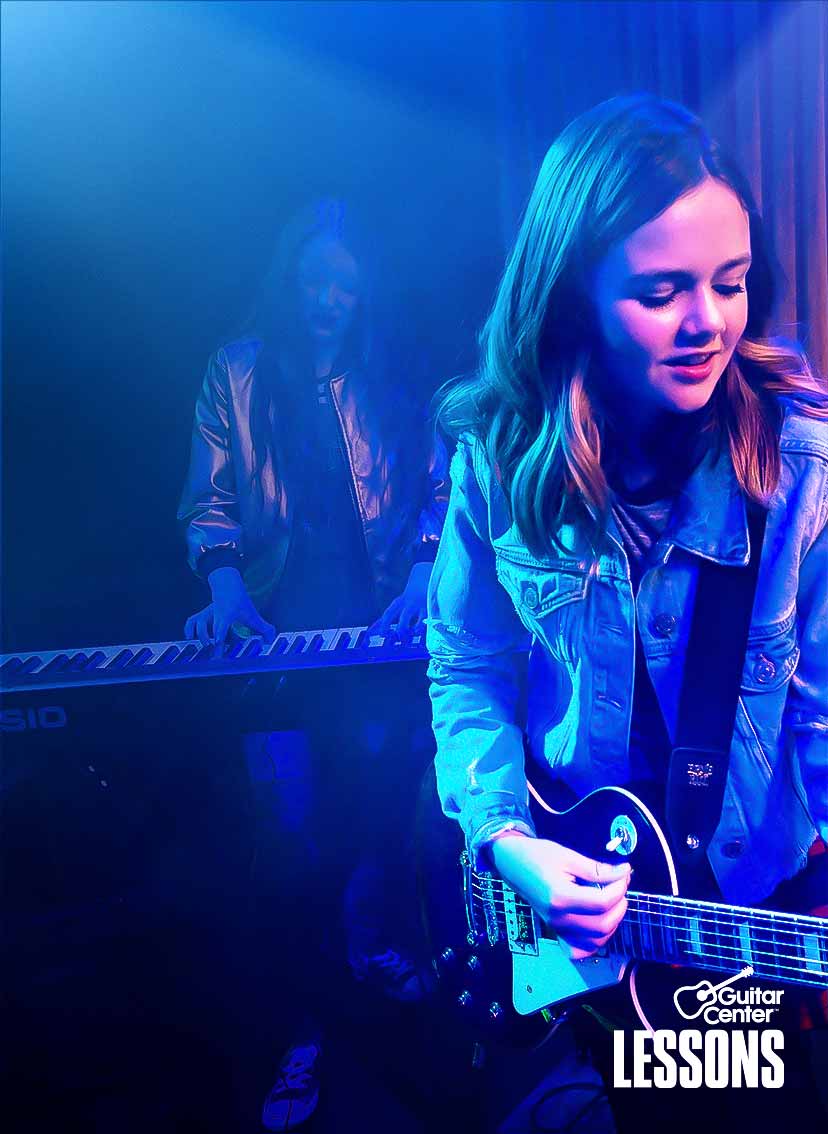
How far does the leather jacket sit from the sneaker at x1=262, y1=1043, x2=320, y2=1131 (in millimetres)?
980

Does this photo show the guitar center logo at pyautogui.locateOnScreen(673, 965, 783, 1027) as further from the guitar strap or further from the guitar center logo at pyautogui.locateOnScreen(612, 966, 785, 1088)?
the guitar strap

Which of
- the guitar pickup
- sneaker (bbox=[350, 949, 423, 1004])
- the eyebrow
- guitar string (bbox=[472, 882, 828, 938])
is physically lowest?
sneaker (bbox=[350, 949, 423, 1004])

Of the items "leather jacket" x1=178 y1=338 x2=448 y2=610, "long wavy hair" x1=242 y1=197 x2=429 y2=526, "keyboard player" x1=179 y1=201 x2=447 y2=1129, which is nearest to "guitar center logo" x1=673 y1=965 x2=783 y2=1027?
"keyboard player" x1=179 y1=201 x2=447 y2=1129

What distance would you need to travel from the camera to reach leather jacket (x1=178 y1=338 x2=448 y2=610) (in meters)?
1.79

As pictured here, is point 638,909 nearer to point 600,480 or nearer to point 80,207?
point 600,480

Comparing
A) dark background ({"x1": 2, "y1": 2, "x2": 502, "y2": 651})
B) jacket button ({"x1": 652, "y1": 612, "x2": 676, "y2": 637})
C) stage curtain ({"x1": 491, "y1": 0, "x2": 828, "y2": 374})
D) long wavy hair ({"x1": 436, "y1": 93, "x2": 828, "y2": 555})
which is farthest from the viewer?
dark background ({"x1": 2, "y1": 2, "x2": 502, "y2": 651})

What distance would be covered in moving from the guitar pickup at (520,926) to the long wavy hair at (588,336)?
605 millimetres

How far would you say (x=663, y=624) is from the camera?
4.48ft

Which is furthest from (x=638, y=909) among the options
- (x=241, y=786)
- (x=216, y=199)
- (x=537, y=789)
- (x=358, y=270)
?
(x=216, y=199)

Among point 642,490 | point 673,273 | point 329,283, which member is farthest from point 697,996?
point 329,283

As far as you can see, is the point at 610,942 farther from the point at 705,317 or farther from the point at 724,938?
the point at 705,317

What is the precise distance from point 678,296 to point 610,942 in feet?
3.38

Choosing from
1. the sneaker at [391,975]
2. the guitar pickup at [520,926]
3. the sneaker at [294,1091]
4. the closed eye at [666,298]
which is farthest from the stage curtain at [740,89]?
the sneaker at [294,1091]

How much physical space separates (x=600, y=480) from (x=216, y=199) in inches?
41.2
